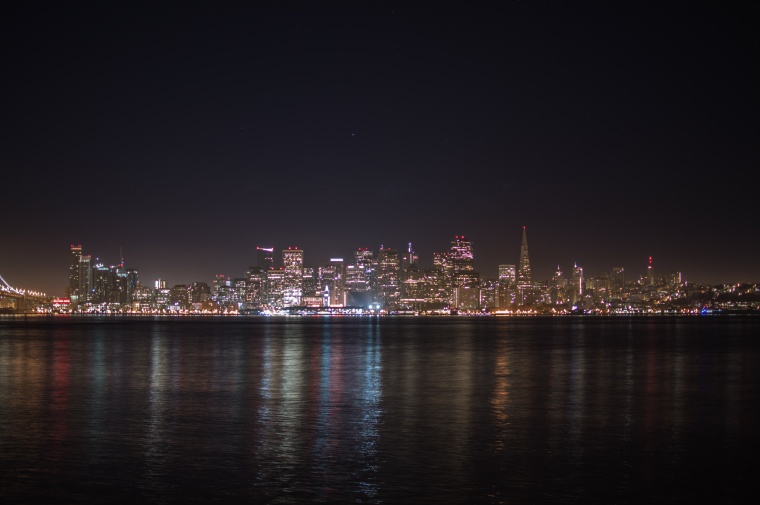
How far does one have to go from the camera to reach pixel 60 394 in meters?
34.0

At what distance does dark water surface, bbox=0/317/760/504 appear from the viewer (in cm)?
1731

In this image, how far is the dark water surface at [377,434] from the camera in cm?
1731

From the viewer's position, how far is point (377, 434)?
2378cm

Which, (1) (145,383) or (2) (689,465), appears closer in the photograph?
(2) (689,465)

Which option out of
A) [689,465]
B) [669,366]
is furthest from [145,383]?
[669,366]

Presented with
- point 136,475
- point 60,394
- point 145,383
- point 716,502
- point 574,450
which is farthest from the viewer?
point 145,383

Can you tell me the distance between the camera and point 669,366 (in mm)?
50062

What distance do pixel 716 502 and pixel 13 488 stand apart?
14.8m

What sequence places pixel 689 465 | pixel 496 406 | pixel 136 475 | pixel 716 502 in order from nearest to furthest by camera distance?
→ pixel 716 502 < pixel 136 475 < pixel 689 465 < pixel 496 406

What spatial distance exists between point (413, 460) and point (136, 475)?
662 cm

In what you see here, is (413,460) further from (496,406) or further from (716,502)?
(496,406)

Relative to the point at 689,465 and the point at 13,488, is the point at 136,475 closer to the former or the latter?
the point at 13,488

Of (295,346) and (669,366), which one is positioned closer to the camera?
(669,366)

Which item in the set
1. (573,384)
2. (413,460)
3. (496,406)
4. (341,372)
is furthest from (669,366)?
(413,460)
